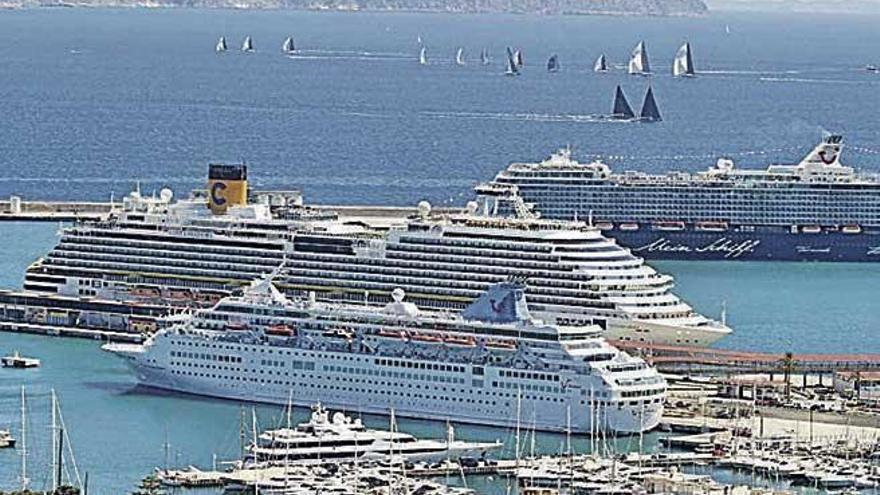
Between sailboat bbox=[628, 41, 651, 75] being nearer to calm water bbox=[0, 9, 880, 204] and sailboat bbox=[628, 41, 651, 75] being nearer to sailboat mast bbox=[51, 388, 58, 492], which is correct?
calm water bbox=[0, 9, 880, 204]

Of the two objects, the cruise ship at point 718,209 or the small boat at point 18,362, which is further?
the cruise ship at point 718,209

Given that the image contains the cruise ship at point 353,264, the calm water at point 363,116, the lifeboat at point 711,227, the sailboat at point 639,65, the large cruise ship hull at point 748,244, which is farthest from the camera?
the sailboat at point 639,65

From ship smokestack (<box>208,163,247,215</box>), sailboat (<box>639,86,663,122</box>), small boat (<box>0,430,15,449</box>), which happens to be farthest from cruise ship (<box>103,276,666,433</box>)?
sailboat (<box>639,86,663,122</box>)

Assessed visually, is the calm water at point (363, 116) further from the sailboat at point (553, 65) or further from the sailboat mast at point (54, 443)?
the sailboat mast at point (54, 443)

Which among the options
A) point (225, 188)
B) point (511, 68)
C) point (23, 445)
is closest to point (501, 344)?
point (23, 445)

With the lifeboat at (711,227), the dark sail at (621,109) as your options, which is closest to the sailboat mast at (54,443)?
the lifeboat at (711,227)

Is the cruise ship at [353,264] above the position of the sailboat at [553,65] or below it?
below

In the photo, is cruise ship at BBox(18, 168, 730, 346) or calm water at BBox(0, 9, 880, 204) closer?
cruise ship at BBox(18, 168, 730, 346)

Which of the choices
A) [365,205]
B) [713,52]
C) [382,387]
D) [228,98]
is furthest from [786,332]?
[713,52]
